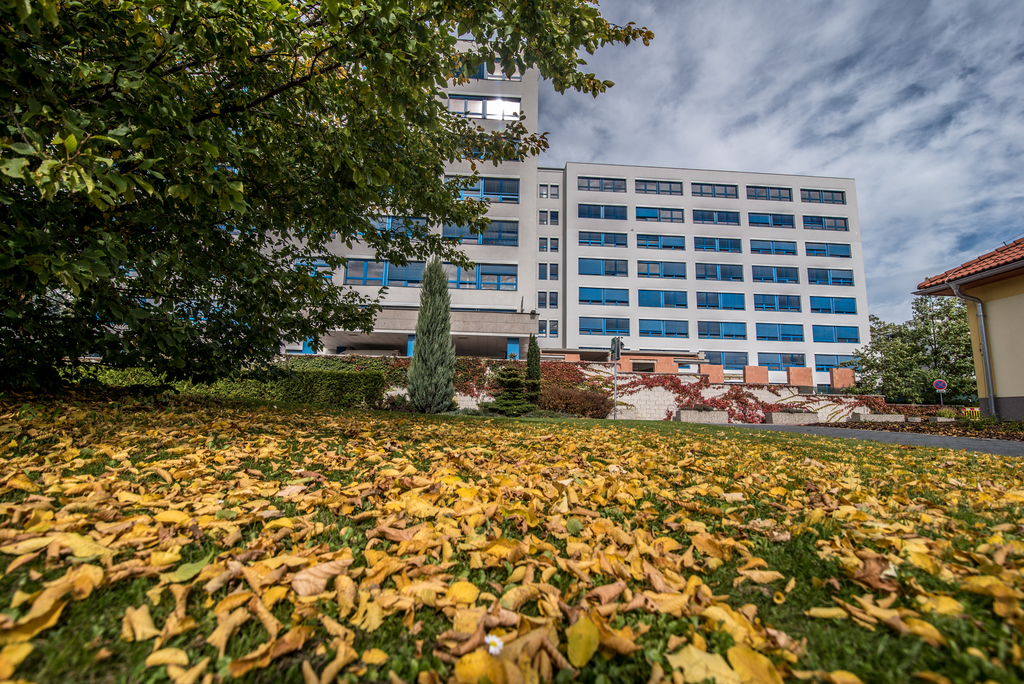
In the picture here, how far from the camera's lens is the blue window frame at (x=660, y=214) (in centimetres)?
4028

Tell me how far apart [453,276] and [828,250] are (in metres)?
36.9

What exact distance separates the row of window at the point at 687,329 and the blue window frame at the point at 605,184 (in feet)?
40.4

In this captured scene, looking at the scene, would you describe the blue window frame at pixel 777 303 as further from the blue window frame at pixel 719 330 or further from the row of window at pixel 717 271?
the blue window frame at pixel 719 330

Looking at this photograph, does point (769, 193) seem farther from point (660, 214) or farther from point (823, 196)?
point (660, 214)

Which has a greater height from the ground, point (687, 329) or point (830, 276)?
point (830, 276)

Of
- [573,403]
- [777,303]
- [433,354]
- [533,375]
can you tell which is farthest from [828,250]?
[433,354]

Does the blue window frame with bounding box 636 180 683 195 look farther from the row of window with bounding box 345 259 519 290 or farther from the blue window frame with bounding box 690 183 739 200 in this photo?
the row of window with bounding box 345 259 519 290

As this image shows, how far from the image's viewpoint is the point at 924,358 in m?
26.7

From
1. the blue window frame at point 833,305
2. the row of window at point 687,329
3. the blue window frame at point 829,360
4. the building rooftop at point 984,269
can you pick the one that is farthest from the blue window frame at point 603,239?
the building rooftop at point 984,269

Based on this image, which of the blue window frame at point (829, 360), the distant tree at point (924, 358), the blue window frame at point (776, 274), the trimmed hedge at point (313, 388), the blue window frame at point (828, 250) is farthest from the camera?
the blue window frame at point (828, 250)

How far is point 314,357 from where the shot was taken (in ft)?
55.0

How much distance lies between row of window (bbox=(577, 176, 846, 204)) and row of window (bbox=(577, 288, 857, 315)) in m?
9.53

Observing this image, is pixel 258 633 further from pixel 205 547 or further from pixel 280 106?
pixel 280 106

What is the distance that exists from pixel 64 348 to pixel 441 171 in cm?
529
